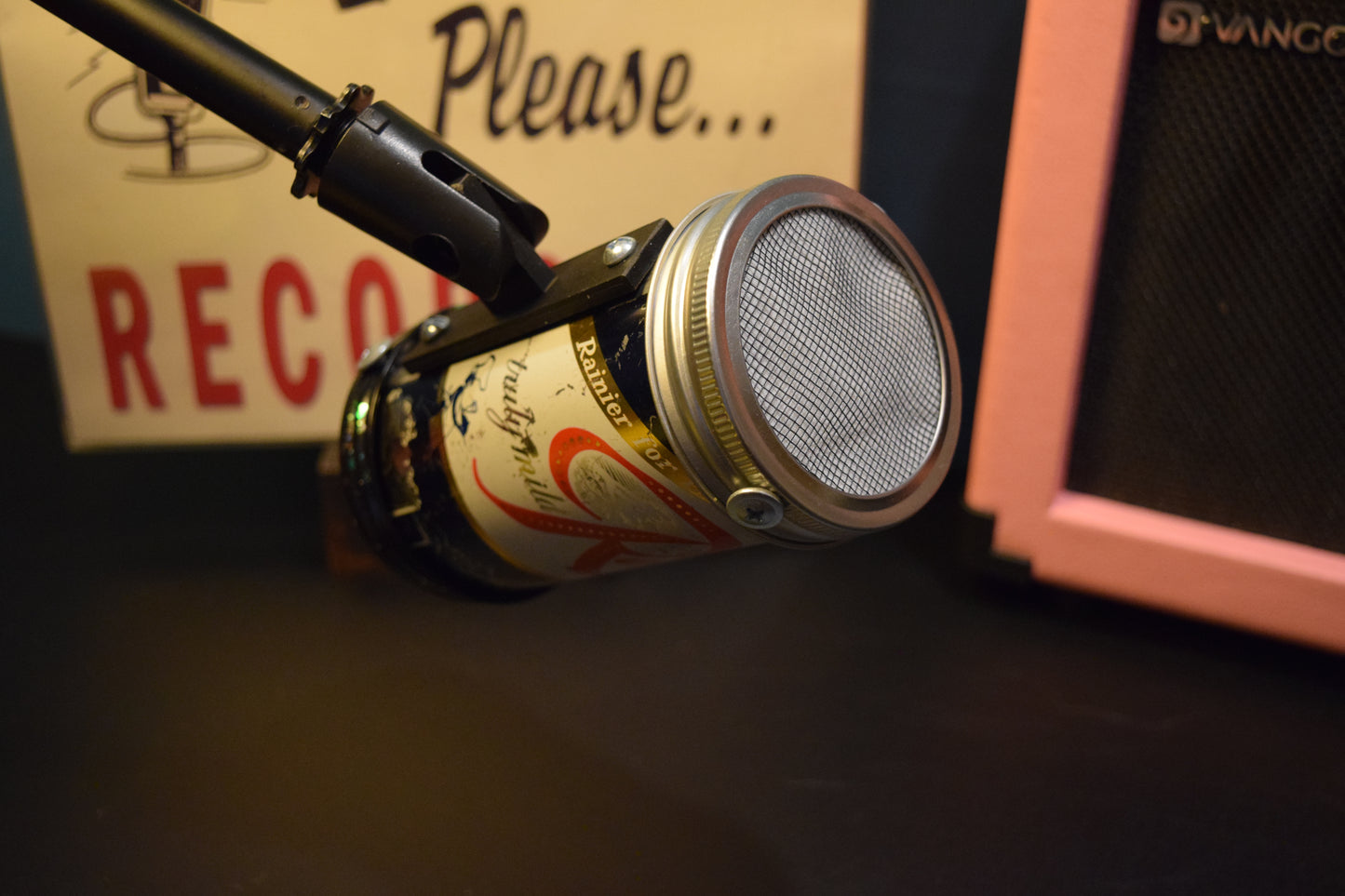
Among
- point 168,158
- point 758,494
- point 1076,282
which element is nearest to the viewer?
point 758,494

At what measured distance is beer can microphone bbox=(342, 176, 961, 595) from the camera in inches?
19.4

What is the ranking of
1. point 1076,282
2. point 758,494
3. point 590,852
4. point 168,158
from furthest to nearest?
point 168,158
point 1076,282
point 590,852
point 758,494

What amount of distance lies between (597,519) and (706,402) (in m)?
0.12

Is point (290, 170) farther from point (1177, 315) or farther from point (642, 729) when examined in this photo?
point (1177, 315)

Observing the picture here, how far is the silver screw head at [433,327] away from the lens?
65 centimetres

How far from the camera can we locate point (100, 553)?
3.16 ft

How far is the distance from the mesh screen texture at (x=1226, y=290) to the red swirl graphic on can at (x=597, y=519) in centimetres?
43

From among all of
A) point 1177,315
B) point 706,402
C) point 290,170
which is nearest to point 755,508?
point 706,402

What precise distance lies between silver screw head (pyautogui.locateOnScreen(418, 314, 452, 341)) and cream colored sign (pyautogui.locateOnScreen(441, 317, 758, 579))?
0.04m

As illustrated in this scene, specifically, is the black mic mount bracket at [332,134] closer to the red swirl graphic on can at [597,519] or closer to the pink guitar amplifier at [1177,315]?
the red swirl graphic on can at [597,519]

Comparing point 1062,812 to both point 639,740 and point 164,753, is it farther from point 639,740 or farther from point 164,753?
point 164,753

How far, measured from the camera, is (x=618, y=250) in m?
0.54

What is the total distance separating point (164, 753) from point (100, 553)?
0.97 feet

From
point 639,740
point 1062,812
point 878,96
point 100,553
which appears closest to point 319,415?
point 100,553
